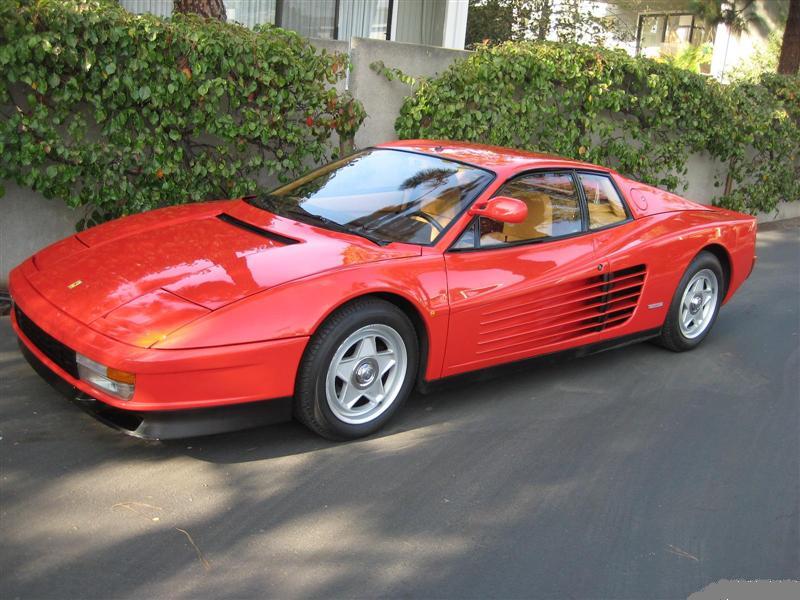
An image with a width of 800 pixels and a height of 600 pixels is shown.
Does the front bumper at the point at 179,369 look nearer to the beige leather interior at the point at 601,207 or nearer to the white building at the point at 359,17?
the beige leather interior at the point at 601,207

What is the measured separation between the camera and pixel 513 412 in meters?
4.85

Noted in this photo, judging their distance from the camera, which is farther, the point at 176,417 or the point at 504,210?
the point at 504,210

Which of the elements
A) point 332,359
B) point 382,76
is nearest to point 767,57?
point 382,76

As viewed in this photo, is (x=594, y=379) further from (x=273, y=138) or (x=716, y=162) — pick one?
(x=716, y=162)

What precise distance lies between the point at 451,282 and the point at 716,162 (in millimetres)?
8465

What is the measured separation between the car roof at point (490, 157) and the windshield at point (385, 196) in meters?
0.09

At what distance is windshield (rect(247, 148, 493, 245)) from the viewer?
15.3 feet

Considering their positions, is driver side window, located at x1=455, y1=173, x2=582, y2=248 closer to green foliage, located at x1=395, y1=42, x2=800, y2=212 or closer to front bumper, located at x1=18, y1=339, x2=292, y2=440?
front bumper, located at x1=18, y1=339, x2=292, y2=440

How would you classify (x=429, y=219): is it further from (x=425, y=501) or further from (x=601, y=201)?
(x=425, y=501)

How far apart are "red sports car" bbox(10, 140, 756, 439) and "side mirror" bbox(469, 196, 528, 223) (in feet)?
0.04

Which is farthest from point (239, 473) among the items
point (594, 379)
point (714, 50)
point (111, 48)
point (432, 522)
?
point (714, 50)

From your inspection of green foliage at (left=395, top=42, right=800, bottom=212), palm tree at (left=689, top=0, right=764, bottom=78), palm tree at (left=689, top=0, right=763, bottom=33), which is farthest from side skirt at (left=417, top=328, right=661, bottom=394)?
palm tree at (left=689, top=0, right=763, bottom=33)

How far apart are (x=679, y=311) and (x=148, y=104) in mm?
4158

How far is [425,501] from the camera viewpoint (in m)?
3.76
